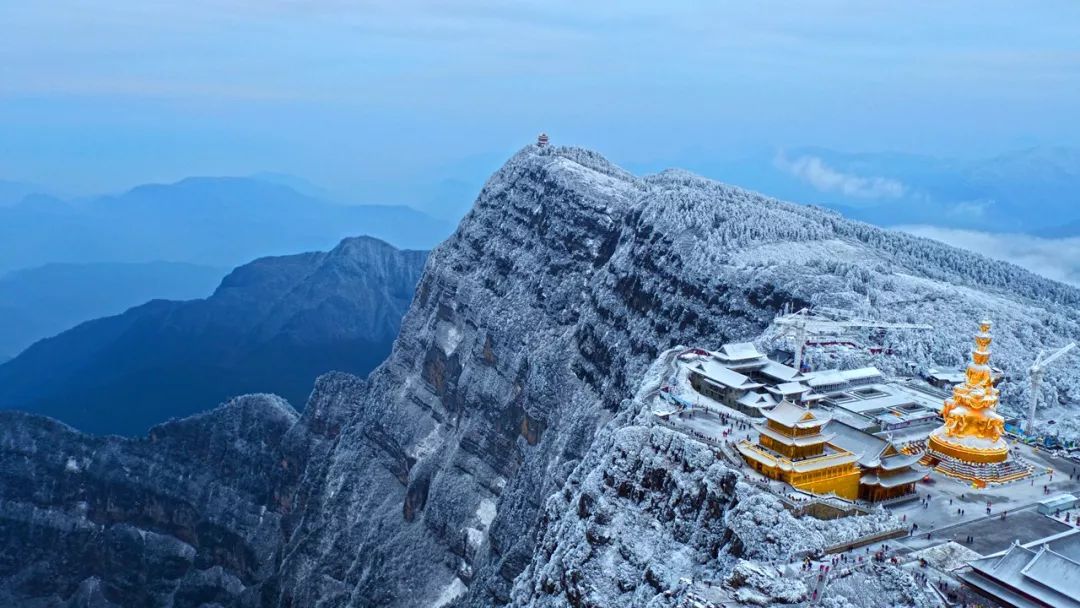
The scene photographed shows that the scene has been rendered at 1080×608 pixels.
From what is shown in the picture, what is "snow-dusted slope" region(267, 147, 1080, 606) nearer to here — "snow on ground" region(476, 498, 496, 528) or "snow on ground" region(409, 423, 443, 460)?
"snow on ground" region(409, 423, 443, 460)

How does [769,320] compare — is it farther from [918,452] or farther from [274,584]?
[274,584]

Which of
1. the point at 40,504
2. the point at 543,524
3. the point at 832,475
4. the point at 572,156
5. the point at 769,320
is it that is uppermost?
the point at 572,156

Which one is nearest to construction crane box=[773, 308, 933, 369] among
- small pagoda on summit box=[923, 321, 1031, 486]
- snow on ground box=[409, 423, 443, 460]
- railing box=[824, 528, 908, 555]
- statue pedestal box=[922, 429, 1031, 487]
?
small pagoda on summit box=[923, 321, 1031, 486]

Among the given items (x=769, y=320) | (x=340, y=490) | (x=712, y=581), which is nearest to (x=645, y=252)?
(x=769, y=320)

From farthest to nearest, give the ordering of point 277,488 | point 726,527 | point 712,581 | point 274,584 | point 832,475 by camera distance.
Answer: point 277,488 < point 274,584 < point 832,475 < point 726,527 < point 712,581

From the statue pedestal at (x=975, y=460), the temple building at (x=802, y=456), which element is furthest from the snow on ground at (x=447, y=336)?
the temple building at (x=802, y=456)

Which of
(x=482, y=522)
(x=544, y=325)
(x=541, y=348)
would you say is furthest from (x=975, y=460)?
(x=544, y=325)
